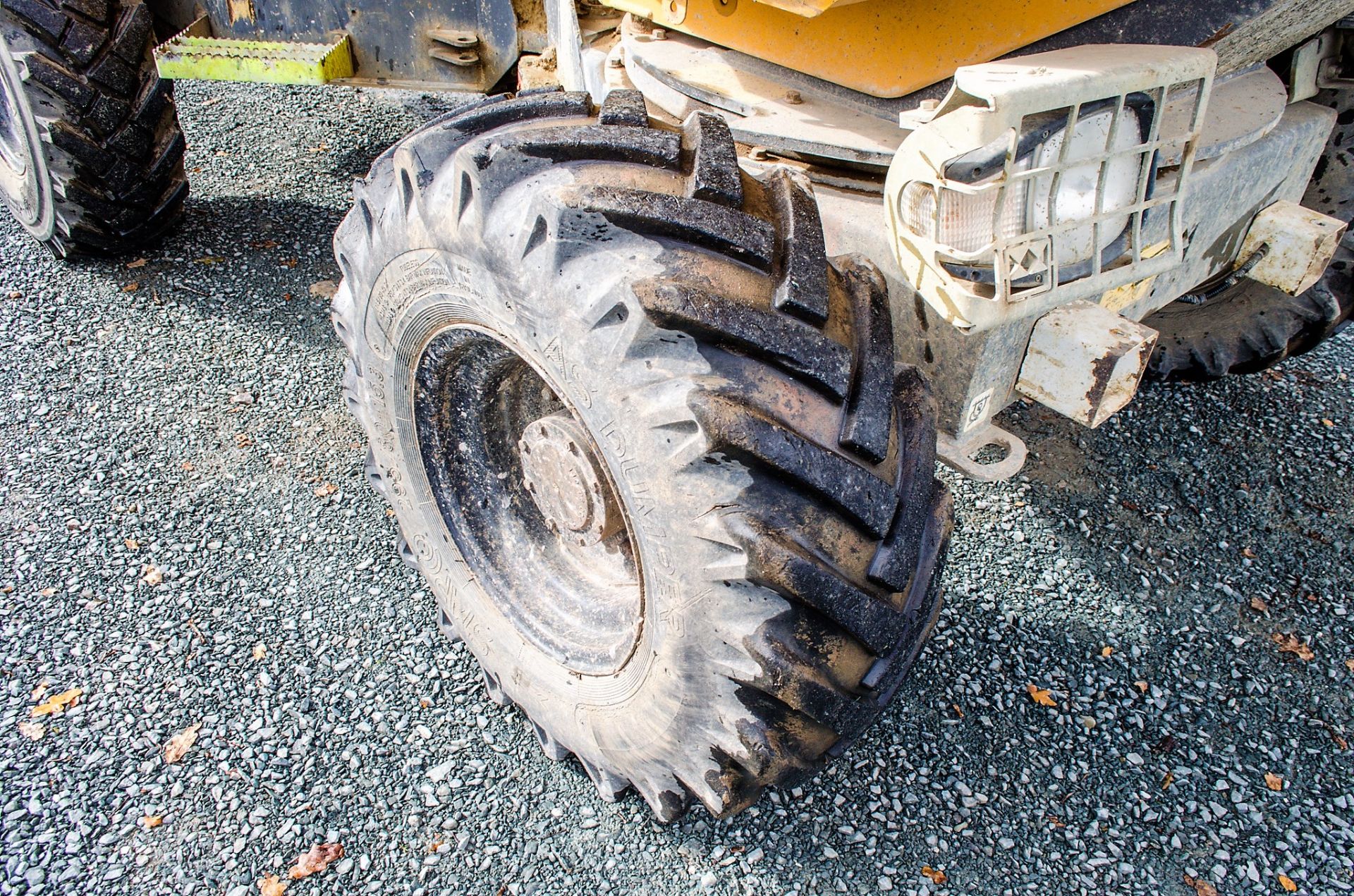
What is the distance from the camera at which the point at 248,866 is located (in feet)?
6.97

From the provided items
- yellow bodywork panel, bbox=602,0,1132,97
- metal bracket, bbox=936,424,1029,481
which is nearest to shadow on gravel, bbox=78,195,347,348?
yellow bodywork panel, bbox=602,0,1132,97

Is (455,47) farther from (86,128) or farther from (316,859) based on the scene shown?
(316,859)

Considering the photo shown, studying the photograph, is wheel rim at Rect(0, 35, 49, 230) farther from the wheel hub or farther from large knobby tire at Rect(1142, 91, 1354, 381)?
large knobby tire at Rect(1142, 91, 1354, 381)

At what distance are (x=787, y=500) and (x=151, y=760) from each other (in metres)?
1.78

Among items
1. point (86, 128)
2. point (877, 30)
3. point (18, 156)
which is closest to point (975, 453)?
point (877, 30)

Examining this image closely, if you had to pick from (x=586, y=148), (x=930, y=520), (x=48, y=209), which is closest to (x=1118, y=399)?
(x=930, y=520)

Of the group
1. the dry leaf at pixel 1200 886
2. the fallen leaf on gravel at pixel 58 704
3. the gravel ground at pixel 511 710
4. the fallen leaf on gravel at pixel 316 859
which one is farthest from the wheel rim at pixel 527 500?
the dry leaf at pixel 1200 886

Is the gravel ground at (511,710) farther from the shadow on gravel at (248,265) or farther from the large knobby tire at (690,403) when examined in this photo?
the large knobby tire at (690,403)

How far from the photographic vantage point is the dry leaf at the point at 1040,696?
8.32 ft

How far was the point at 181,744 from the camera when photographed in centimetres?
237

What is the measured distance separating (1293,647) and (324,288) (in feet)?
12.2

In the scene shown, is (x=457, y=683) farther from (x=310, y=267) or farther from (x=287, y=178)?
(x=287, y=178)

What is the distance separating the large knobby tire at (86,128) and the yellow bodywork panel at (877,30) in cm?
237

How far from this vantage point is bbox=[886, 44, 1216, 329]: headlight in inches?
58.6
